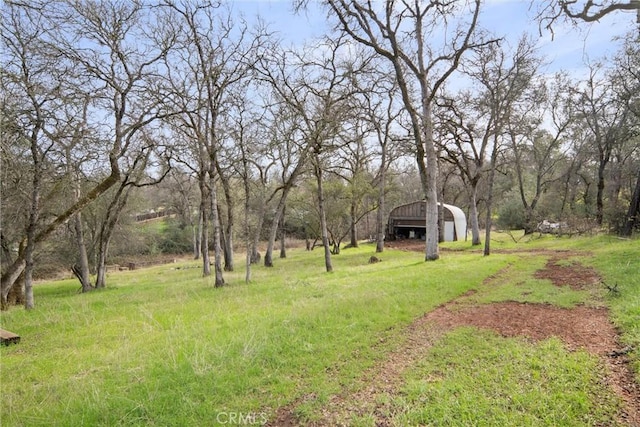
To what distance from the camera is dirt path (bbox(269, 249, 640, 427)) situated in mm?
3188

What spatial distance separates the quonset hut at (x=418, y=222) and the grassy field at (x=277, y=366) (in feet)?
65.5

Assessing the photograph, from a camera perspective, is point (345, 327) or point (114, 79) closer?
point (345, 327)

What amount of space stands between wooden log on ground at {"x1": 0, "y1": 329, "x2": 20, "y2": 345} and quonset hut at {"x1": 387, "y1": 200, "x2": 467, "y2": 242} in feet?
81.1

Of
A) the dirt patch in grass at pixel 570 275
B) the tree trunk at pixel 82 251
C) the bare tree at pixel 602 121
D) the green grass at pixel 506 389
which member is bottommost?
the green grass at pixel 506 389

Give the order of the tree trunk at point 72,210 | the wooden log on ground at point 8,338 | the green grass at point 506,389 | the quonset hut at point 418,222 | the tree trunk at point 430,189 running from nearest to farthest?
the green grass at point 506,389 → the wooden log on ground at point 8,338 → the tree trunk at point 72,210 → the tree trunk at point 430,189 → the quonset hut at point 418,222

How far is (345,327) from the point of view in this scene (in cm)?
522

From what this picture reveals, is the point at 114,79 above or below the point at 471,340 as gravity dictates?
above

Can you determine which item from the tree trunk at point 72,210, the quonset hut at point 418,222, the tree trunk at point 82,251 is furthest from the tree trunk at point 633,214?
the tree trunk at point 82,251

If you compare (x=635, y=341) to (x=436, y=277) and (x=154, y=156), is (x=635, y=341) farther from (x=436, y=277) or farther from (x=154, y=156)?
(x=154, y=156)

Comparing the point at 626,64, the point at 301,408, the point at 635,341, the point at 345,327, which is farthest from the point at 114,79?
the point at 626,64

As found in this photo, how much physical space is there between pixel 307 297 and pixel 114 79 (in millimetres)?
8074

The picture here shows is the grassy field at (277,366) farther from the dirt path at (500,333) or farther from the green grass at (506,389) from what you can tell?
the dirt path at (500,333)

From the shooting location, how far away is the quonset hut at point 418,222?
26.7 metres

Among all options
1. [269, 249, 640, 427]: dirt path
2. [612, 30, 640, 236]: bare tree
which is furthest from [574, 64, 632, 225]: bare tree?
[269, 249, 640, 427]: dirt path
